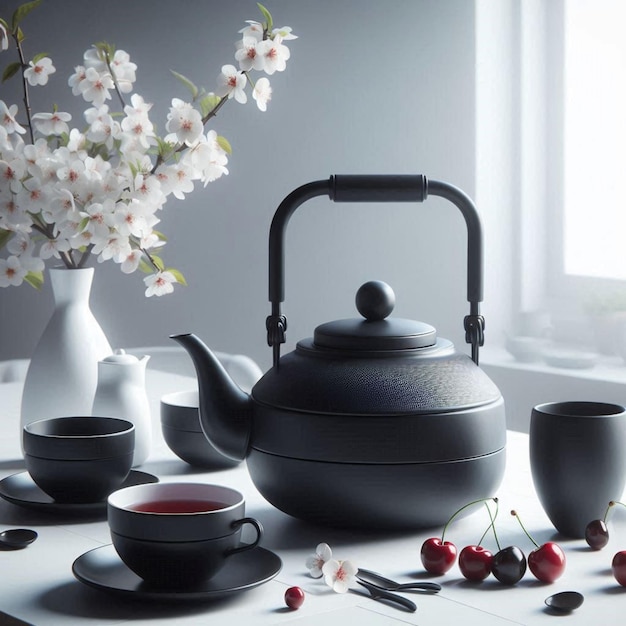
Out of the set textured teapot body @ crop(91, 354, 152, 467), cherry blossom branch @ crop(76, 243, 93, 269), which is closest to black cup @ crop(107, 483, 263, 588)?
textured teapot body @ crop(91, 354, 152, 467)

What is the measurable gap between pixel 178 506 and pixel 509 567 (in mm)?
305

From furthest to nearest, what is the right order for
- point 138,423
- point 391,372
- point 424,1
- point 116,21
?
point 116,21 < point 424,1 < point 138,423 < point 391,372

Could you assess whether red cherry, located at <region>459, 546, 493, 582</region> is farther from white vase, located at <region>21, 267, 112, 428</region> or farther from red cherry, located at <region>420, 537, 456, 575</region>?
white vase, located at <region>21, 267, 112, 428</region>

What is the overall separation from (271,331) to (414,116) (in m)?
1.94

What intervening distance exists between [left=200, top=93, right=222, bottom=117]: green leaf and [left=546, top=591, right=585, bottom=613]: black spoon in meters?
0.79

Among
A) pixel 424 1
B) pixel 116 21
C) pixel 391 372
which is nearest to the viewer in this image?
pixel 391 372

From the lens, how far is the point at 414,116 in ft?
9.73

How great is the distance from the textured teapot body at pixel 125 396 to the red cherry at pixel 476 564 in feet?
1.84

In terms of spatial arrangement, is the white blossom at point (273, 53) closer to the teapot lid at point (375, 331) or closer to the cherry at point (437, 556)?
the teapot lid at point (375, 331)

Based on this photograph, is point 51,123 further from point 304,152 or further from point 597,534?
point 304,152

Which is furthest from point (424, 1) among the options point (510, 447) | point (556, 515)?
point (556, 515)

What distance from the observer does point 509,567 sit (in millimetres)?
916

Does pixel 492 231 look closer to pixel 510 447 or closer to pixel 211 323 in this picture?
pixel 211 323

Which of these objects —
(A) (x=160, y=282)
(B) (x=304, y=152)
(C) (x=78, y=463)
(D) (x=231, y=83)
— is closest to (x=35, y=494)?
(C) (x=78, y=463)
